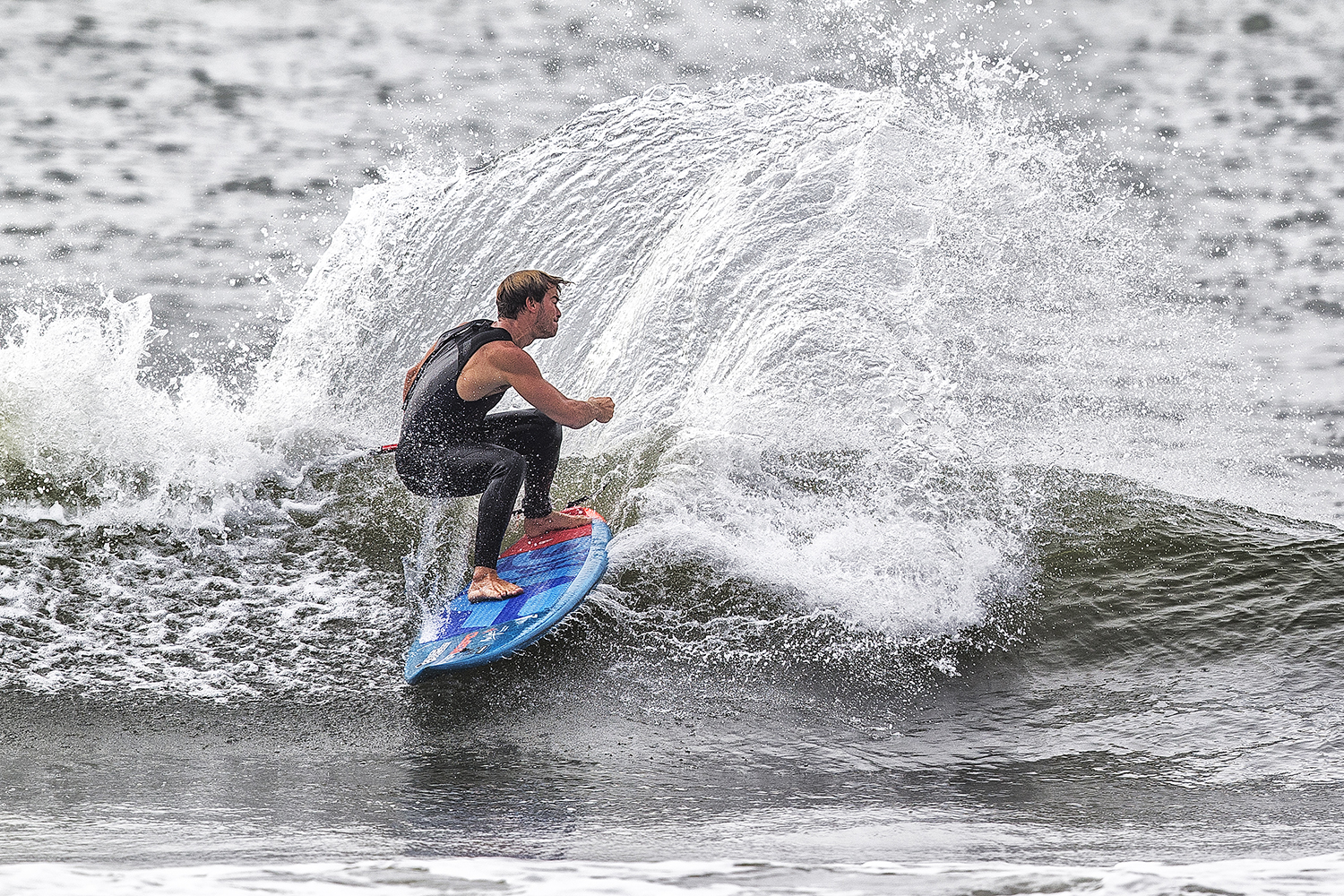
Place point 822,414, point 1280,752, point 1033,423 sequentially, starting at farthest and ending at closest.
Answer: point 1033,423, point 822,414, point 1280,752

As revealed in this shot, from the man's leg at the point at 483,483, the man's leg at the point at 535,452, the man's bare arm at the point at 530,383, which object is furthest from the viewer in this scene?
the man's leg at the point at 535,452

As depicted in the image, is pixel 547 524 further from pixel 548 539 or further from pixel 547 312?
pixel 547 312

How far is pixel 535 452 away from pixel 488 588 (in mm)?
719

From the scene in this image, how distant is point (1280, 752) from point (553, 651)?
2.97m

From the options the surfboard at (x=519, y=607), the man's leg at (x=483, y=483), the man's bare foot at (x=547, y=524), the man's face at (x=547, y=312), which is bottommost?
the surfboard at (x=519, y=607)

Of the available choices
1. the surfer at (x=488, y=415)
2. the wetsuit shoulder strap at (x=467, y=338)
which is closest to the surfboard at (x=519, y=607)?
the surfer at (x=488, y=415)

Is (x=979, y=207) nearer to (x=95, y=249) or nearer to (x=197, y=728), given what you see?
(x=197, y=728)

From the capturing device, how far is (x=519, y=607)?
5.59 metres

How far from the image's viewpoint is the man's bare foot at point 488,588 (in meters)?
5.68

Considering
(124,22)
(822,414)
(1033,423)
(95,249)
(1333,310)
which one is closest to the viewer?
(822,414)

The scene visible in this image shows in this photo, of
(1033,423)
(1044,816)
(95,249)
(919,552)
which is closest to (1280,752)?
(1044,816)

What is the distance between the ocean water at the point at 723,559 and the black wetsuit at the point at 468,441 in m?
0.63

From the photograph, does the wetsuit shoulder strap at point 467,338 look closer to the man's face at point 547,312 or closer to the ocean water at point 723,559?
the man's face at point 547,312

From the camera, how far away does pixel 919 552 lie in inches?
245
